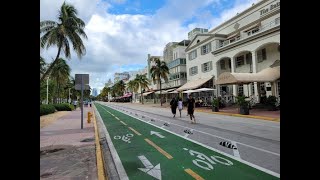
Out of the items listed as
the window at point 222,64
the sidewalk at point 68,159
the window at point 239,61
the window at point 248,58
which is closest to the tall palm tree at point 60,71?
the window at point 222,64

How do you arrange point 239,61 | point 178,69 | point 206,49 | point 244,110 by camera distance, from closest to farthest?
point 244,110
point 239,61
point 206,49
point 178,69

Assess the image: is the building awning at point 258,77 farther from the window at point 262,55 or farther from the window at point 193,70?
the window at point 193,70

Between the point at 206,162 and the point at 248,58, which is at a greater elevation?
the point at 248,58

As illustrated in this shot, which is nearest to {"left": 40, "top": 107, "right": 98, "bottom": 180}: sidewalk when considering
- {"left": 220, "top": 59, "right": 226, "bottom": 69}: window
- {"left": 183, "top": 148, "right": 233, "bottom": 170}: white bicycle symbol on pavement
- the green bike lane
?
the green bike lane

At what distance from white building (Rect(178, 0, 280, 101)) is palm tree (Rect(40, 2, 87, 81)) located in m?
15.5

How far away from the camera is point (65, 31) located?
25906 mm

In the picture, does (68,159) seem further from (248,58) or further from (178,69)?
(178,69)

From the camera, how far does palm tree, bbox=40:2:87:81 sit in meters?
25.4

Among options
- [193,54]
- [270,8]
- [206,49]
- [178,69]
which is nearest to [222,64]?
[206,49]

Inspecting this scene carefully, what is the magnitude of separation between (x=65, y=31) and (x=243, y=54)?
22.1m

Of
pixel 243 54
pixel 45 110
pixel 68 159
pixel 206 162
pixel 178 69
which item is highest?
pixel 178 69

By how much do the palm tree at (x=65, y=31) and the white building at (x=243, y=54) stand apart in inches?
609

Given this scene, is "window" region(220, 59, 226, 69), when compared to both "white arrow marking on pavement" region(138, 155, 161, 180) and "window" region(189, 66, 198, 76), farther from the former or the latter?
"white arrow marking on pavement" region(138, 155, 161, 180)
